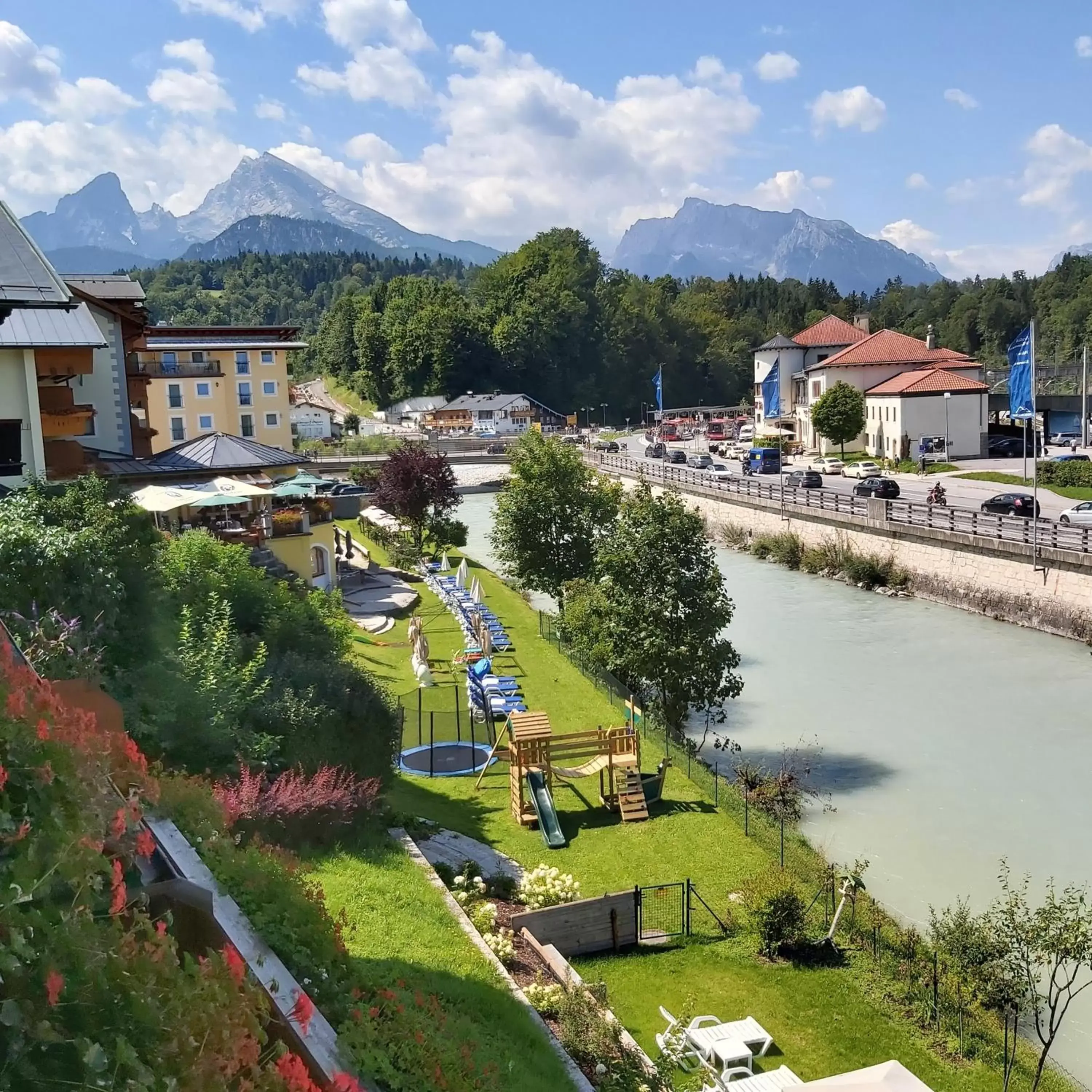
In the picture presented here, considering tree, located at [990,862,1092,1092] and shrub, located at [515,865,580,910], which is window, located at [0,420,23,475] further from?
tree, located at [990,862,1092,1092]

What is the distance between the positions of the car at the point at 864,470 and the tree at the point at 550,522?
32.1 meters

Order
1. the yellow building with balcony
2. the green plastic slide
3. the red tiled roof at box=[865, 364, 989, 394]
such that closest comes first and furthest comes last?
the green plastic slide
the yellow building with balcony
the red tiled roof at box=[865, 364, 989, 394]

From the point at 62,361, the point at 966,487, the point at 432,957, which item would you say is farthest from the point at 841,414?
the point at 432,957

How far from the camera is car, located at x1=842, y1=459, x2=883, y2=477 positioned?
61.2 m

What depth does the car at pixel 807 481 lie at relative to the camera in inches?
2148

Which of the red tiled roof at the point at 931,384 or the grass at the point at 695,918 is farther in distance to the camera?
the red tiled roof at the point at 931,384

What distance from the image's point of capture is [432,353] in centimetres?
12538

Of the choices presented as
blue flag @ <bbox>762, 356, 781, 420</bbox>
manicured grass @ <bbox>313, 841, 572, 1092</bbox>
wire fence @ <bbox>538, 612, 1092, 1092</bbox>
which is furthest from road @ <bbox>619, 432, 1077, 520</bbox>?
manicured grass @ <bbox>313, 841, 572, 1092</bbox>

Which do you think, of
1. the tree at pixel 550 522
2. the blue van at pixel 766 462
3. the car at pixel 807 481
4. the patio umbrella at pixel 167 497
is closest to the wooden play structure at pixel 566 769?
the patio umbrella at pixel 167 497

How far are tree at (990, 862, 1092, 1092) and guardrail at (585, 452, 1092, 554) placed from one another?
805 inches

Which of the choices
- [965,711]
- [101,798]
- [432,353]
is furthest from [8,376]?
[432,353]

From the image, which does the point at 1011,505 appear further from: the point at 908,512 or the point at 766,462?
the point at 766,462

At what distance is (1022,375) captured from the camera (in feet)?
118

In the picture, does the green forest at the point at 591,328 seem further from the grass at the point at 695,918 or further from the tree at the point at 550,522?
the grass at the point at 695,918
